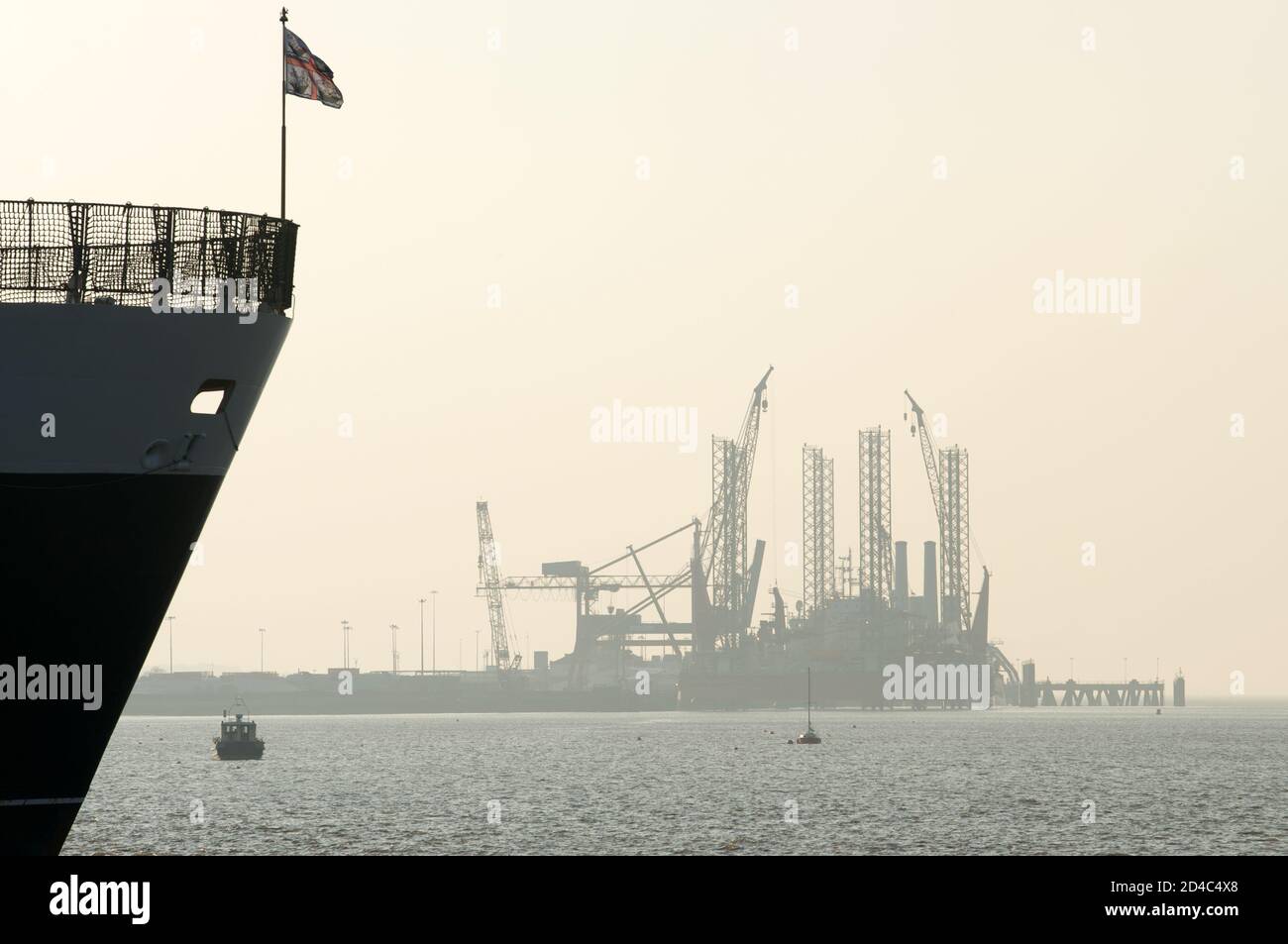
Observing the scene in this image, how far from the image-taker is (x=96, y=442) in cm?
3155

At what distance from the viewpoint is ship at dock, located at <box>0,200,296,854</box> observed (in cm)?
3112

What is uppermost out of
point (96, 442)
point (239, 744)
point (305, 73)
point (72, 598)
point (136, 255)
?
point (305, 73)

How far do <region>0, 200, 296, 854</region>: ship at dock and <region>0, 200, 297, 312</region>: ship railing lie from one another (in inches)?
1.3

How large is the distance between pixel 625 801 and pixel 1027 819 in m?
26.8

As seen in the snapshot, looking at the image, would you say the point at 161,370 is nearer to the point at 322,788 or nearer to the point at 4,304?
the point at 4,304

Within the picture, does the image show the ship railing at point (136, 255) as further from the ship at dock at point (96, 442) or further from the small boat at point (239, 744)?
the small boat at point (239, 744)

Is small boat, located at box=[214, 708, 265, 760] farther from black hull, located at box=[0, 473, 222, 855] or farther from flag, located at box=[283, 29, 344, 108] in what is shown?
black hull, located at box=[0, 473, 222, 855]

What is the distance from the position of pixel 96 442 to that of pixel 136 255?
11.5 feet

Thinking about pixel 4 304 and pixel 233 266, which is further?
pixel 233 266

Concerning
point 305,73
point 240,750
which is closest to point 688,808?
point 240,750

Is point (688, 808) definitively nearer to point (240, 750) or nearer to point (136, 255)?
point (240, 750)

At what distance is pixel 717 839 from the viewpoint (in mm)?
94438

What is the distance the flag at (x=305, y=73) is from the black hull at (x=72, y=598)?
8.11 metres

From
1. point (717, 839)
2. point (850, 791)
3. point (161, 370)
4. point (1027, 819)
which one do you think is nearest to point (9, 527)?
point (161, 370)
